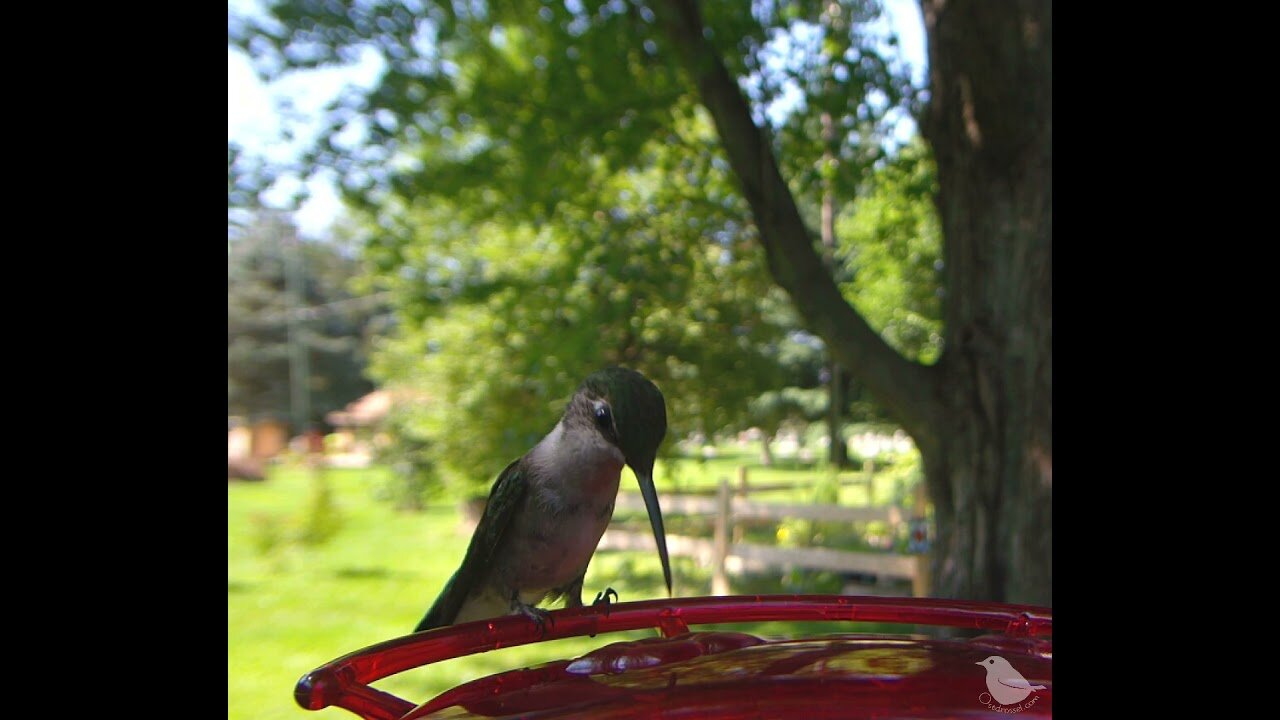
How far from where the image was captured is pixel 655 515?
3.84 feet

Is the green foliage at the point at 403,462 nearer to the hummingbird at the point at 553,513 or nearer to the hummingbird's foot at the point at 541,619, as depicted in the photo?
the hummingbird at the point at 553,513

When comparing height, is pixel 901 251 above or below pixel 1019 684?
above

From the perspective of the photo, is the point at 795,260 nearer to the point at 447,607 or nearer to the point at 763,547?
the point at 447,607

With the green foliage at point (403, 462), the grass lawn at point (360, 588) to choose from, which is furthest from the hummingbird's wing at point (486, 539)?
the green foliage at point (403, 462)

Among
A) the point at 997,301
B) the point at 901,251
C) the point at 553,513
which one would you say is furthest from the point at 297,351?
the point at 553,513

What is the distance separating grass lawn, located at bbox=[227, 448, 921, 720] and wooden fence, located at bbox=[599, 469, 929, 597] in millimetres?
246

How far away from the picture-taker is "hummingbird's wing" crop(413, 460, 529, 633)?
1.51 meters

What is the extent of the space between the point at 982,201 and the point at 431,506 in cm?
1409

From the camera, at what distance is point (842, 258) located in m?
12.5

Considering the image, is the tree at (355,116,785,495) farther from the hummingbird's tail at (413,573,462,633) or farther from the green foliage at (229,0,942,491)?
the hummingbird's tail at (413,573,462,633)

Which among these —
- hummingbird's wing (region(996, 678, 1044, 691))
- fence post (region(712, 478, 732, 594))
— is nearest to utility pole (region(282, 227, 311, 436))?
A: fence post (region(712, 478, 732, 594))

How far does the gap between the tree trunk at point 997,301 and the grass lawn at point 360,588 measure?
866mm

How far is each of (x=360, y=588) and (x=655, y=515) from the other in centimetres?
966

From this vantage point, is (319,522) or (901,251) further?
(319,522)
